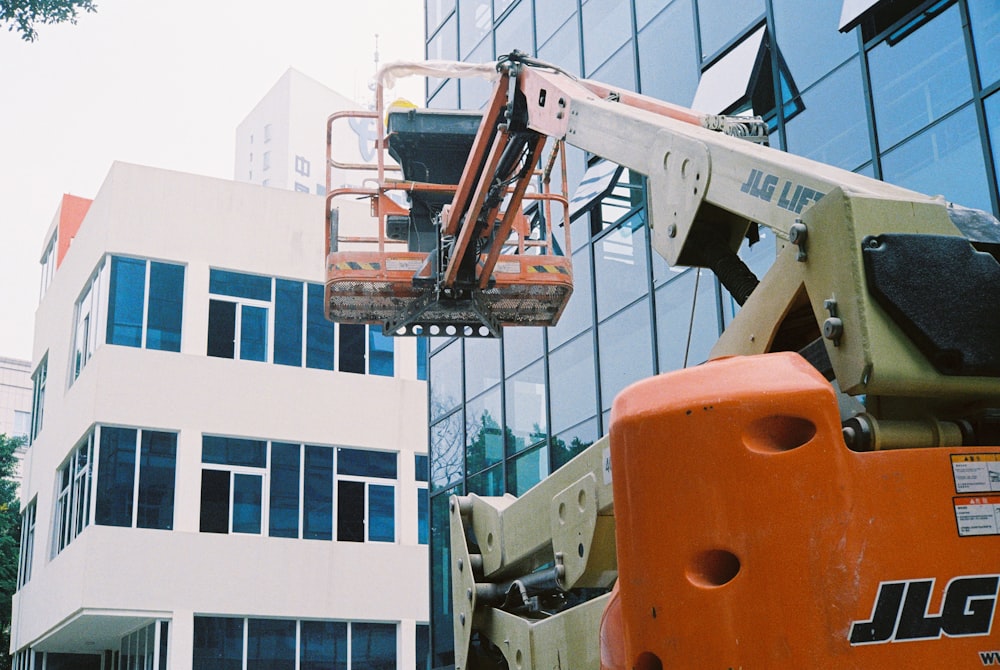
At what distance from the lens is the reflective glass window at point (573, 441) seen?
Answer: 55.9ft

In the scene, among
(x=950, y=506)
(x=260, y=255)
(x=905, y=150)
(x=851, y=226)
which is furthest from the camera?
(x=260, y=255)

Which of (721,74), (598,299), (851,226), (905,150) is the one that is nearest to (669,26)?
(721,74)

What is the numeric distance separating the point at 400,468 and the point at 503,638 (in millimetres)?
23849

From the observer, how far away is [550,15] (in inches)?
777

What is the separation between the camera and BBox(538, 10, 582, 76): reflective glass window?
18.7 metres

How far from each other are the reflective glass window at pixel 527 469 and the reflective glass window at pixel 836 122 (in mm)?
6784

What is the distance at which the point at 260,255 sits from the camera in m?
28.0

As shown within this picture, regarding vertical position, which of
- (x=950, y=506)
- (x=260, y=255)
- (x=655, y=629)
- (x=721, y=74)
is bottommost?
(x=655, y=629)

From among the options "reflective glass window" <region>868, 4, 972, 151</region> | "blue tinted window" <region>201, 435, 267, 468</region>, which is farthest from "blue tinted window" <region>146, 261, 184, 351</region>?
"reflective glass window" <region>868, 4, 972, 151</region>

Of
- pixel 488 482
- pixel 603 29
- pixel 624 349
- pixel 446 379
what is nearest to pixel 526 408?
pixel 488 482

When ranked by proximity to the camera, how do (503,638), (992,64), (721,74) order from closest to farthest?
(503,638) → (992,64) → (721,74)

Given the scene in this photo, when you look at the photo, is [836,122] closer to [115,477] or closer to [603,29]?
[603,29]

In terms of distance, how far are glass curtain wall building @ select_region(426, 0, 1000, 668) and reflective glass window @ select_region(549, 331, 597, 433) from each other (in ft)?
0.11

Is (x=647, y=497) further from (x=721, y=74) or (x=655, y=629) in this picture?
(x=721, y=74)
